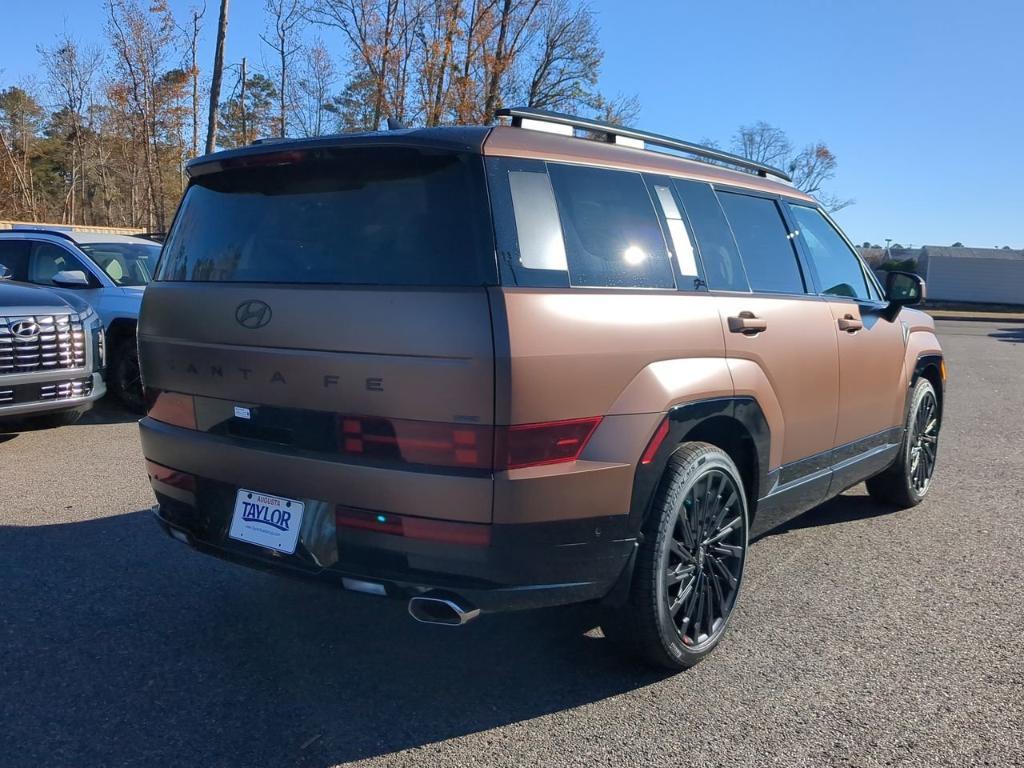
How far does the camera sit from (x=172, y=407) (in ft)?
11.1

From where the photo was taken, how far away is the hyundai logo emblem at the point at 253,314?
9.77ft

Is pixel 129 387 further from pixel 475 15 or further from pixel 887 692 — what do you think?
pixel 475 15

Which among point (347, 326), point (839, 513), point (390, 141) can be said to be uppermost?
point (390, 141)

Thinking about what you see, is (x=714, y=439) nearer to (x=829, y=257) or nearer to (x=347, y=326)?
(x=347, y=326)

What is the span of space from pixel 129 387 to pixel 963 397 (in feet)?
34.4

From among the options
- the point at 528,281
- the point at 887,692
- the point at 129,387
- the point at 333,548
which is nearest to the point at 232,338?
the point at 333,548

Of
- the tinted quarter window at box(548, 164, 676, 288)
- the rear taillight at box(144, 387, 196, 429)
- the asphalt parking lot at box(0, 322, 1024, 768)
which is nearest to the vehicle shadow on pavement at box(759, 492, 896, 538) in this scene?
the asphalt parking lot at box(0, 322, 1024, 768)

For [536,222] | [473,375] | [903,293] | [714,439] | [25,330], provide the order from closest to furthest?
[473,375] < [536,222] < [714,439] < [903,293] < [25,330]

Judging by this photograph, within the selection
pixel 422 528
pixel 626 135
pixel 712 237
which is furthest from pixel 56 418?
pixel 712 237

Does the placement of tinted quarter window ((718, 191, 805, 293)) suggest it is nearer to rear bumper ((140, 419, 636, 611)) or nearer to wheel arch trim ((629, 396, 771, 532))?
wheel arch trim ((629, 396, 771, 532))

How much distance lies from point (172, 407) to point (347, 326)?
1.05m

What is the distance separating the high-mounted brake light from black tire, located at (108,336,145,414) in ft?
22.7

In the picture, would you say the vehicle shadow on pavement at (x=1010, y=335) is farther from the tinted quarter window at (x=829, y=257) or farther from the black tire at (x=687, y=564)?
the black tire at (x=687, y=564)

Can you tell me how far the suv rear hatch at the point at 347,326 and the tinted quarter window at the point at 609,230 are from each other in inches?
14.8
